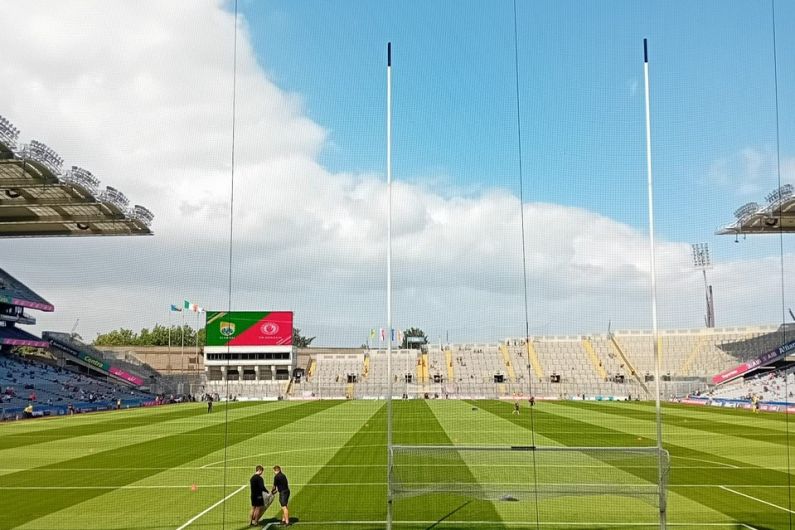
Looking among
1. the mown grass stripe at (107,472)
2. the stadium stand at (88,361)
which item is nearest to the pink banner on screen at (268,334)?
the stadium stand at (88,361)

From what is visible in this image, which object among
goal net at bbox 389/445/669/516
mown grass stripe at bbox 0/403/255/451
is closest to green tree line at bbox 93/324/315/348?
mown grass stripe at bbox 0/403/255/451

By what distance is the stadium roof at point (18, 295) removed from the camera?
171 feet

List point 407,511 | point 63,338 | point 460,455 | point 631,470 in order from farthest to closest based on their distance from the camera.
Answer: point 63,338
point 460,455
point 631,470
point 407,511

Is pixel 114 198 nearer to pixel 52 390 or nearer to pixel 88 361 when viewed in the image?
pixel 52 390

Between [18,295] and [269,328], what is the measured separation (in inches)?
944

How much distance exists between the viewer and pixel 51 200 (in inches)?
1412

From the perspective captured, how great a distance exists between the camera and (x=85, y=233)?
41188 mm

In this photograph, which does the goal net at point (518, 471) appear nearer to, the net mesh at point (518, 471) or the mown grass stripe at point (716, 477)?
the net mesh at point (518, 471)

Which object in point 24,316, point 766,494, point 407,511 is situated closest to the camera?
point 407,511

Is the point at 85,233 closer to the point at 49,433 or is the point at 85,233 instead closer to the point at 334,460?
the point at 49,433

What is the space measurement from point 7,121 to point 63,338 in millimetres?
38724

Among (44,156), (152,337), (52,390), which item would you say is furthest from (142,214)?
(152,337)

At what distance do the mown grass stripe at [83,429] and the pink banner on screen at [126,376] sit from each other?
66.5ft

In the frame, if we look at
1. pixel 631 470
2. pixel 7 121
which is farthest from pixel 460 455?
pixel 7 121
